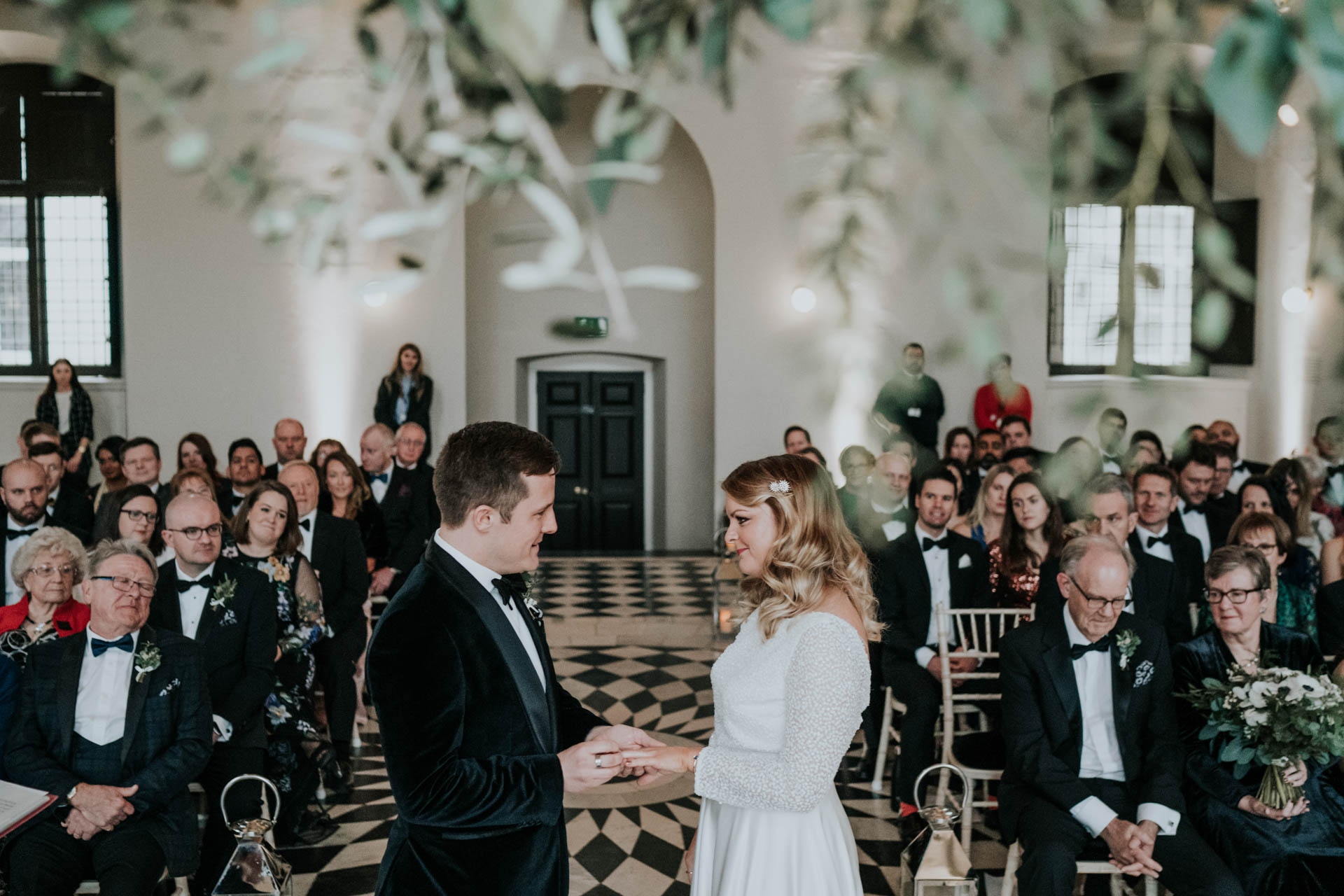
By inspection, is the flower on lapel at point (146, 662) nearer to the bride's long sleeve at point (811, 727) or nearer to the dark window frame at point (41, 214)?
the bride's long sleeve at point (811, 727)

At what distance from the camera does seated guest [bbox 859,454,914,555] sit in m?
5.66

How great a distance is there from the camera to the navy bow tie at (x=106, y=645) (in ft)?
10.6

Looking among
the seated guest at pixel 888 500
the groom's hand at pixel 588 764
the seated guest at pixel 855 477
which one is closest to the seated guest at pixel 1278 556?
the seated guest at pixel 888 500

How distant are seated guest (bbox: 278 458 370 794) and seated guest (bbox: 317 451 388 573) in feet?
2.56

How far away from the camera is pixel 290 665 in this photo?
4.30 meters

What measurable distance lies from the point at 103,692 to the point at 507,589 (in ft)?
5.83

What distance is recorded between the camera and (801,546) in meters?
2.34

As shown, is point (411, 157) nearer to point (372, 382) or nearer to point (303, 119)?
point (303, 119)

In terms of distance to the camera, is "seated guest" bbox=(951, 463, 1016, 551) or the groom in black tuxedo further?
"seated guest" bbox=(951, 463, 1016, 551)

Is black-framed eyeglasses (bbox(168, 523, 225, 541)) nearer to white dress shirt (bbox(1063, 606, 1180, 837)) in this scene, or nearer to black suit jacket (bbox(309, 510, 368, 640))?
black suit jacket (bbox(309, 510, 368, 640))

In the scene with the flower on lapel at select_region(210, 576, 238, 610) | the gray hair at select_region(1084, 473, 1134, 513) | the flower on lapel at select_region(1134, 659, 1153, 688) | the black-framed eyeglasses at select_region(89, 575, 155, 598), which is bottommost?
the flower on lapel at select_region(1134, 659, 1153, 688)

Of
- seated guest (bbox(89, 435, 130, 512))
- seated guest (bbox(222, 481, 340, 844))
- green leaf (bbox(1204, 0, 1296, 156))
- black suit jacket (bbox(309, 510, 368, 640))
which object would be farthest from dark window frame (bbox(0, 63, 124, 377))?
green leaf (bbox(1204, 0, 1296, 156))

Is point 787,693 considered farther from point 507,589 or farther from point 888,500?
point 888,500

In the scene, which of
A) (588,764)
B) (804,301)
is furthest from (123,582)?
(804,301)
